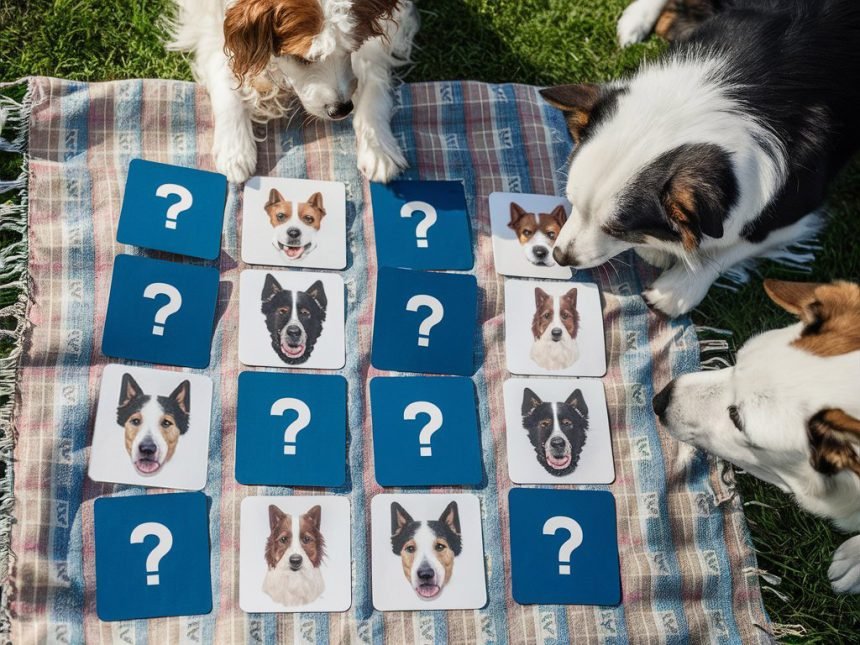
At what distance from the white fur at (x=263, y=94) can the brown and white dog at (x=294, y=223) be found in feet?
0.62

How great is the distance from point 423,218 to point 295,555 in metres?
1.50

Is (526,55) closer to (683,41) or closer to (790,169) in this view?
(683,41)

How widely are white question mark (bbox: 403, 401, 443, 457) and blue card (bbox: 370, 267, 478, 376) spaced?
0.15 metres

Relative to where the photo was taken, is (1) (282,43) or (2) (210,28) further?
(2) (210,28)

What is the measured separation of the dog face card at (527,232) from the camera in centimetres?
349

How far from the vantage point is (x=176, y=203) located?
329 cm

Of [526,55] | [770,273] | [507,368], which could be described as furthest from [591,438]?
[526,55]

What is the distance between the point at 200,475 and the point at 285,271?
2.94ft

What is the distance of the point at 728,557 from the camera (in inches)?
127

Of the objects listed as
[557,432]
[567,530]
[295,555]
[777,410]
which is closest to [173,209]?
[295,555]

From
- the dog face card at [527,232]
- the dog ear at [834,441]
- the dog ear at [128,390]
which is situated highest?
the dog face card at [527,232]

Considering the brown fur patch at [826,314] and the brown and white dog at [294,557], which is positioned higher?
the brown fur patch at [826,314]

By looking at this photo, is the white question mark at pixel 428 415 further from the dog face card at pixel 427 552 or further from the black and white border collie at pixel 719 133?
the black and white border collie at pixel 719 133

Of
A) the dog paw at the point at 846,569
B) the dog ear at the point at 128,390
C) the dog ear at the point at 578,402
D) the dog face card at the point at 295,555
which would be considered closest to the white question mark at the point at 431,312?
the dog ear at the point at 578,402
